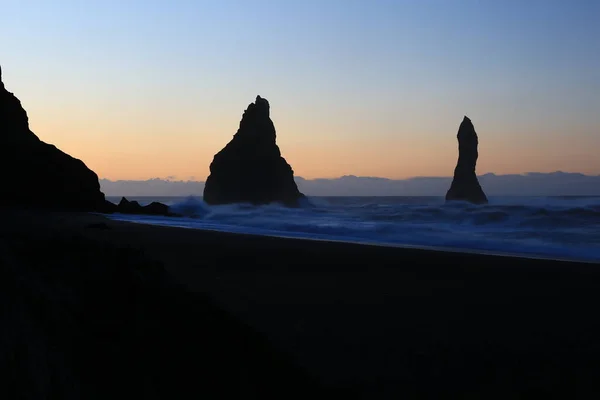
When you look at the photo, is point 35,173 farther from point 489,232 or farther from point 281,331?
point 281,331

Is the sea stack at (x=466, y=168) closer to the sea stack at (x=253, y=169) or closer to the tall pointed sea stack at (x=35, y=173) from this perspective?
the sea stack at (x=253, y=169)

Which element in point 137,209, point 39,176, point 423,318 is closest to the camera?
point 423,318

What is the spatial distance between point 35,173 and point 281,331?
87.5 feet

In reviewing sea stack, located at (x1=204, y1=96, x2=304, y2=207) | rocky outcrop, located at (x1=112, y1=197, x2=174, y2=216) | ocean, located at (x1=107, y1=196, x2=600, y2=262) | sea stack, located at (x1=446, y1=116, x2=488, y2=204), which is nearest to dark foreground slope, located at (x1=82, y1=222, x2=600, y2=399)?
ocean, located at (x1=107, y1=196, x2=600, y2=262)

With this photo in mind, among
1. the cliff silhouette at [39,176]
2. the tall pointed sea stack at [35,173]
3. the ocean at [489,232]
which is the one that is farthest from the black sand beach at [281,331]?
the cliff silhouette at [39,176]

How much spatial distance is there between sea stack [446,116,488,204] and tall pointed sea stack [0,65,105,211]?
58.1 meters

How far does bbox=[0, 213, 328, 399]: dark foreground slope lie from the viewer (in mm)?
1710

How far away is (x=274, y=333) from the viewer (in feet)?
13.6

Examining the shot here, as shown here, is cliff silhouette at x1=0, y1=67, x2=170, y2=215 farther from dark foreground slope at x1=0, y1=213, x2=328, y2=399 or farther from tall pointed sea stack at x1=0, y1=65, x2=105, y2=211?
dark foreground slope at x1=0, y1=213, x2=328, y2=399

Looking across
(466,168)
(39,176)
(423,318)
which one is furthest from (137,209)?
(466,168)

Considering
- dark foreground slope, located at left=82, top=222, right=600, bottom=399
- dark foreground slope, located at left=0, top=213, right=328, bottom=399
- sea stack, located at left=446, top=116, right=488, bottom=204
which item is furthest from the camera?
sea stack, located at left=446, top=116, right=488, bottom=204

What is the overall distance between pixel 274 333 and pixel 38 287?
7.55ft

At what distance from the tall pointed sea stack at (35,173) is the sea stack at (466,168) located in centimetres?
5813

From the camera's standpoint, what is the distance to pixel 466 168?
7669 centimetres
